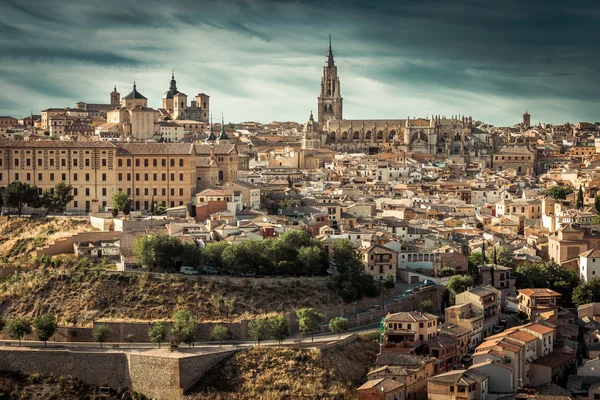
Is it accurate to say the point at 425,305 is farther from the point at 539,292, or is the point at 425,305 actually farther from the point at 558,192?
the point at 558,192

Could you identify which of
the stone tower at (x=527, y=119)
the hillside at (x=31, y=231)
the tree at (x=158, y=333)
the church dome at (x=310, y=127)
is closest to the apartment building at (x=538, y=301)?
the tree at (x=158, y=333)

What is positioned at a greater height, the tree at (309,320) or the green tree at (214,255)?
the green tree at (214,255)

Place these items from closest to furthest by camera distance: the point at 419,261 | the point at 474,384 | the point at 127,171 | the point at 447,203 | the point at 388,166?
the point at 474,384 < the point at 419,261 < the point at 127,171 < the point at 447,203 < the point at 388,166

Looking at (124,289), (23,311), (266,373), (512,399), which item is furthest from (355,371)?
(23,311)

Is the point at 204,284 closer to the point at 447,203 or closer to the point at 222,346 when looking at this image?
the point at 222,346

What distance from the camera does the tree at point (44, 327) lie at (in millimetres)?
32219

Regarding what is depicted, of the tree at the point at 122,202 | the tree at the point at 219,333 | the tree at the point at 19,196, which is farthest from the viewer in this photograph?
the tree at the point at 122,202

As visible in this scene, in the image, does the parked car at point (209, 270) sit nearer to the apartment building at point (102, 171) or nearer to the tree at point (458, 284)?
the tree at point (458, 284)

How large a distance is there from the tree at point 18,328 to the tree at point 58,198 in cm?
1240

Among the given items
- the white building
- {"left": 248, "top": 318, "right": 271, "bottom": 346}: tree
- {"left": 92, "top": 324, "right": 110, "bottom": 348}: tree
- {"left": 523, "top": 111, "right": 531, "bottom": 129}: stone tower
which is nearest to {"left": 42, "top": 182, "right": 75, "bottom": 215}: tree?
{"left": 92, "top": 324, "right": 110, "bottom": 348}: tree

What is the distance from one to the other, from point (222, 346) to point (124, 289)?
5038mm

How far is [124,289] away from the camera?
115 feet

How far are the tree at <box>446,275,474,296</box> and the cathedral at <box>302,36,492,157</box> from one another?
163ft

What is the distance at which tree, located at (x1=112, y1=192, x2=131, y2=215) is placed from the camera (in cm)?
4434
